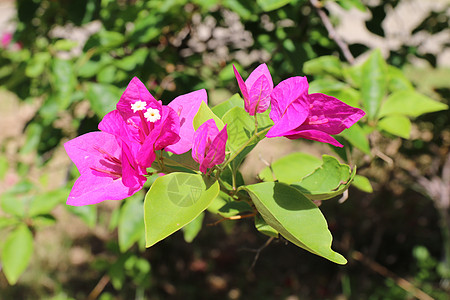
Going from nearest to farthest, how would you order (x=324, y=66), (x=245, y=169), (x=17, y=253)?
(x=324, y=66), (x=17, y=253), (x=245, y=169)

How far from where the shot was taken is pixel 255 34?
3.27 feet

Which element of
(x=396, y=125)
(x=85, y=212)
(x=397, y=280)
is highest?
(x=396, y=125)

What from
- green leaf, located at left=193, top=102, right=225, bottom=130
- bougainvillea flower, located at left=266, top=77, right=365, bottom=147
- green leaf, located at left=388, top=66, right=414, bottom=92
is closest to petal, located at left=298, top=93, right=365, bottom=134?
bougainvillea flower, located at left=266, top=77, right=365, bottom=147

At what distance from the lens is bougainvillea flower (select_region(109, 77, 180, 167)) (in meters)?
0.39

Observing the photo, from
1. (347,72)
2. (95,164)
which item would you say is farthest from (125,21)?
(95,164)

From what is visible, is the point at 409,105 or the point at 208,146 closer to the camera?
the point at 208,146

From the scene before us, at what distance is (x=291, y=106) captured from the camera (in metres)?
0.38

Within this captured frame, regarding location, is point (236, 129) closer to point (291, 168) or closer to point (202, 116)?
point (202, 116)

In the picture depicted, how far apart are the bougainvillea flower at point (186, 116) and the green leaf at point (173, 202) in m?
0.04

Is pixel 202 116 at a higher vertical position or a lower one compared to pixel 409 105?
higher

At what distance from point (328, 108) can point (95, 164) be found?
0.24m

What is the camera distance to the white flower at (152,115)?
392 millimetres

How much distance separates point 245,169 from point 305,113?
A: 8.13 ft

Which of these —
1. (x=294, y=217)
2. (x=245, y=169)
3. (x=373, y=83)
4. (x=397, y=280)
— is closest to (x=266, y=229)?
(x=294, y=217)
